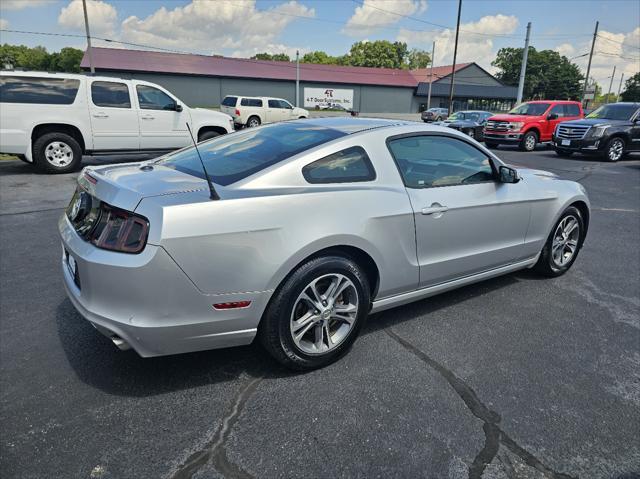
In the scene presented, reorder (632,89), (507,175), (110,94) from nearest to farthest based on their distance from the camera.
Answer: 1. (507,175)
2. (110,94)
3. (632,89)

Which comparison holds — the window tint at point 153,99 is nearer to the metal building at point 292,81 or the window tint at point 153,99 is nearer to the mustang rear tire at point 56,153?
the mustang rear tire at point 56,153

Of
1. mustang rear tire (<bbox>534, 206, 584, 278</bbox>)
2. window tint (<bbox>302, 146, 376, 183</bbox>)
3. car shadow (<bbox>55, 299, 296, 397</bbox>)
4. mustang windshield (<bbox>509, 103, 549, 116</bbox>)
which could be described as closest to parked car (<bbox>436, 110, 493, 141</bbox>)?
mustang windshield (<bbox>509, 103, 549, 116</bbox>)

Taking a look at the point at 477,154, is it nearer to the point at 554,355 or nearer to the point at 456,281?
the point at 456,281

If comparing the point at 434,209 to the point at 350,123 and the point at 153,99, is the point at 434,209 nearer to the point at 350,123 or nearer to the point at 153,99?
the point at 350,123

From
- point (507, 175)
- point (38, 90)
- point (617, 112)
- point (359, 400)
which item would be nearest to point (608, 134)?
point (617, 112)

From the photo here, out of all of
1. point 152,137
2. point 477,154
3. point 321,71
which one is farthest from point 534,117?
point 321,71

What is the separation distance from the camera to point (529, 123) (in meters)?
17.1

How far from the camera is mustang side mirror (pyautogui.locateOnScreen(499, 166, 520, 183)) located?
3.72 m

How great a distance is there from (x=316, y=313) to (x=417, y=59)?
119 meters

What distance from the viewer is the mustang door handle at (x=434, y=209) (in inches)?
125

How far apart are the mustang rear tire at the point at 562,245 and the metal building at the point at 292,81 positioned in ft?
144

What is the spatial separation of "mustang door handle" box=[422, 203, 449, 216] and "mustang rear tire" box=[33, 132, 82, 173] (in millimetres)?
Answer: 8903

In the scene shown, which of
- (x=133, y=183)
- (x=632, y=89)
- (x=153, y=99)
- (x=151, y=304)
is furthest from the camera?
(x=632, y=89)

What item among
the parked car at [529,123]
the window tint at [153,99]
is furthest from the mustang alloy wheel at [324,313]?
the parked car at [529,123]
